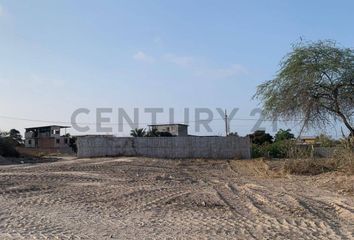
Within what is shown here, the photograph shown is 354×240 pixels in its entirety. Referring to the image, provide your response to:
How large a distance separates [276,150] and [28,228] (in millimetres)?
34228

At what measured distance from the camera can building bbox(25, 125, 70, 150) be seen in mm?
71312

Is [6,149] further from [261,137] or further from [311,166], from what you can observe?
[311,166]

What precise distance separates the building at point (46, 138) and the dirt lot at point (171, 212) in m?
57.5

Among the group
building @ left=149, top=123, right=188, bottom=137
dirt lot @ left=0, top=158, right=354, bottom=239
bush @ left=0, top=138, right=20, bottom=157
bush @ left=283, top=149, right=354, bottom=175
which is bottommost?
dirt lot @ left=0, top=158, right=354, bottom=239

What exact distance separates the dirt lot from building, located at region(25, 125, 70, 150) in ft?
189

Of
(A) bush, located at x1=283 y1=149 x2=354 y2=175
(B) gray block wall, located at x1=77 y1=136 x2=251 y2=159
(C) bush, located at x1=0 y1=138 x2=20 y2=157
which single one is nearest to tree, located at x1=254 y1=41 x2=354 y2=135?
(A) bush, located at x1=283 y1=149 x2=354 y2=175

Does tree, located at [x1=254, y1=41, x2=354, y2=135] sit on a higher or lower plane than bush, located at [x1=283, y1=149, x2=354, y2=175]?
higher

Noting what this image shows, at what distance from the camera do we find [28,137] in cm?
7612

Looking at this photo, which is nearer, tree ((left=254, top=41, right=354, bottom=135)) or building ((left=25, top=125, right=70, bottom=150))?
tree ((left=254, top=41, right=354, bottom=135))

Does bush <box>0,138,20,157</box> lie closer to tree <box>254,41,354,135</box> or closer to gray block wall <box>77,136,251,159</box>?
gray block wall <box>77,136,251,159</box>

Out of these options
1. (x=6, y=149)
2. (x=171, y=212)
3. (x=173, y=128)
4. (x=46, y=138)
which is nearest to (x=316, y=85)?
(x=171, y=212)

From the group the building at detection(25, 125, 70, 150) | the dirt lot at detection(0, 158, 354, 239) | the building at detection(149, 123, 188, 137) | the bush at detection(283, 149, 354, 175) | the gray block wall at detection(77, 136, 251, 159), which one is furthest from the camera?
the building at detection(25, 125, 70, 150)

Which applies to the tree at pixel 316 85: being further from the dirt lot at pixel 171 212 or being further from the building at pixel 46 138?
the building at pixel 46 138

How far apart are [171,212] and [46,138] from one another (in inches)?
2571
